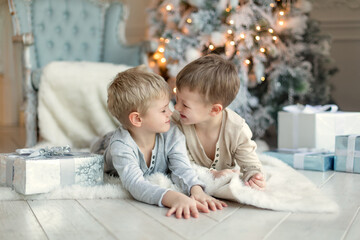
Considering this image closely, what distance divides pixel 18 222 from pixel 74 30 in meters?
2.45

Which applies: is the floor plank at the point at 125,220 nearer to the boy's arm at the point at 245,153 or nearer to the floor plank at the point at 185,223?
the floor plank at the point at 185,223

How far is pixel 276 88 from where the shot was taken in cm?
309

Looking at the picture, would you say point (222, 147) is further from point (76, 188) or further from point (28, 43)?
point (28, 43)

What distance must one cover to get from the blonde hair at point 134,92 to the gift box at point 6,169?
397mm

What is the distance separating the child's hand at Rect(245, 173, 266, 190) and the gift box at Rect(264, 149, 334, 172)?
0.67 meters

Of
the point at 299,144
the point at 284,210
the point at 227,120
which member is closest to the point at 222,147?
the point at 227,120

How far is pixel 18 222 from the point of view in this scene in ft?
4.30

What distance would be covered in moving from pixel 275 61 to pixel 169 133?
61.1 inches

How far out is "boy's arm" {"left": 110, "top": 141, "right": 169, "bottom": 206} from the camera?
1.47 meters

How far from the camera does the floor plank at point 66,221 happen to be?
1.19 m

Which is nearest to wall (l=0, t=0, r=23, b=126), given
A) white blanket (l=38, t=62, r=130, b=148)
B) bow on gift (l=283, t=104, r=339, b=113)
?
white blanket (l=38, t=62, r=130, b=148)

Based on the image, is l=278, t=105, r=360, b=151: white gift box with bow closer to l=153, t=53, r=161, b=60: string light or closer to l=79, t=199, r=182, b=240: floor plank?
l=153, t=53, r=161, b=60: string light

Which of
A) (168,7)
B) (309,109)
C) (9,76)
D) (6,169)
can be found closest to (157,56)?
(168,7)

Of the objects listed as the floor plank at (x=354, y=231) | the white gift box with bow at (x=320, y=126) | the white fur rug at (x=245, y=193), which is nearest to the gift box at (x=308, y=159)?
the white gift box with bow at (x=320, y=126)
